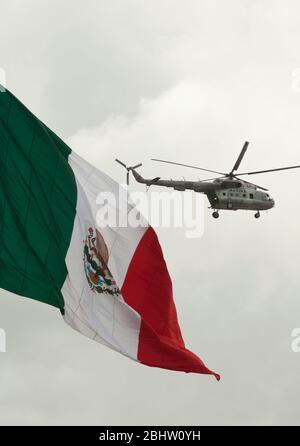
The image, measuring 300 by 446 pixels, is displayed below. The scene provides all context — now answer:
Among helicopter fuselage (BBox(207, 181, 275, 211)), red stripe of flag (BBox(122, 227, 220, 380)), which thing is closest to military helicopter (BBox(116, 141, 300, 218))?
helicopter fuselage (BBox(207, 181, 275, 211))

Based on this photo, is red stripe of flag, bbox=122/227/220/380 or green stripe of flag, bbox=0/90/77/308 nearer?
green stripe of flag, bbox=0/90/77/308

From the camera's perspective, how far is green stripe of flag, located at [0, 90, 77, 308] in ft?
67.1

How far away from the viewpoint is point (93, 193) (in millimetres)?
22766

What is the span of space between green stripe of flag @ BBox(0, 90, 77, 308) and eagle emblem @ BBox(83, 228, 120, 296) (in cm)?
68

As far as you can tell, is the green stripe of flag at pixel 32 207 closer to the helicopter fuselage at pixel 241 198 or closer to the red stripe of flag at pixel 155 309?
the red stripe of flag at pixel 155 309

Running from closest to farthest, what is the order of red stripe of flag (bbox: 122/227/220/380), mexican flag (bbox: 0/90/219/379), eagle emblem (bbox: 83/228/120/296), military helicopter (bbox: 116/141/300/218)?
mexican flag (bbox: 0/90/219/379), eagle emblem (bbox: 83/228/120/296), red stripe of flag (bbox: 122/227/220/380), military helicopter (bbox: 116/141/300/218)

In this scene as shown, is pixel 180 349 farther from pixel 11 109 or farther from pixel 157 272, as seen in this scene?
pixel 11 109

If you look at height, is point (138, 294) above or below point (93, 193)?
below

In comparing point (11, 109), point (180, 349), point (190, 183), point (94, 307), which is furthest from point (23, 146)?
point (190, 183)

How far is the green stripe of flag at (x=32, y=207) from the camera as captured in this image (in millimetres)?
20453

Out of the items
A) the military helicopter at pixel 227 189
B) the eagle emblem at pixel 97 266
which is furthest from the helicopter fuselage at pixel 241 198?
the eagle emblem at pixel 97 266

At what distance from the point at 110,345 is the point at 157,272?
9.13ft

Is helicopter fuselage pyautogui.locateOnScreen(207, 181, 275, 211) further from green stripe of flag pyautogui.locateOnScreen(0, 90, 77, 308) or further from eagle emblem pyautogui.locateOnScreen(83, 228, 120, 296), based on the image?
green stripe of flag pyautogui.locateOnScreen(0, 90, 77, 308)

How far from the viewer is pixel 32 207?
21078 mm
